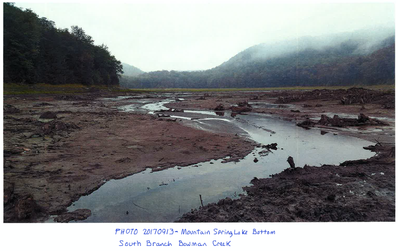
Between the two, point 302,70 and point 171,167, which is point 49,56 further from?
point 302,70

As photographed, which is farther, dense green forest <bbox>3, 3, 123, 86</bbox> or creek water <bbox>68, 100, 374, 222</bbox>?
dense green forest <bbox>3, 3, 123, 86</bbox>

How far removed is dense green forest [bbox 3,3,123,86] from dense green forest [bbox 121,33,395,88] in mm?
45466

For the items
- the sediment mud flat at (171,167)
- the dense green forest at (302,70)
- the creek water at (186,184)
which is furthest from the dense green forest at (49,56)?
the dense green forest at (302,70)

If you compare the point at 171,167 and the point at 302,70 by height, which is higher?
the point at 302,70

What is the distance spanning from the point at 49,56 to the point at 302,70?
308ft

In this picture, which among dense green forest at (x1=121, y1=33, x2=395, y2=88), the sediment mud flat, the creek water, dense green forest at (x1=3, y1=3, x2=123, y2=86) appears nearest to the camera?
the sediment mud flat

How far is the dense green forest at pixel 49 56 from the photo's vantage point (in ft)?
120

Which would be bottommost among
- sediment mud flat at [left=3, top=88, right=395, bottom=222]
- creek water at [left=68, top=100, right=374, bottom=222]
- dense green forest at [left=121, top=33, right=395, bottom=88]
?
creek water at [left=68, top=100, right=374, bottom=222]

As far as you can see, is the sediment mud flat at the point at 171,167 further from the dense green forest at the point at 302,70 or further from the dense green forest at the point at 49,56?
the dense green forest at the point at 302,70

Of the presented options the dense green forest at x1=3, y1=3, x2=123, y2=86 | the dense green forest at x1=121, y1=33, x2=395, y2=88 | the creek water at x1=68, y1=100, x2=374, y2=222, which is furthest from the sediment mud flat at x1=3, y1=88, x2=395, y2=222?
the dense green forest at x1=121, y1=33, x2=395, y2=88

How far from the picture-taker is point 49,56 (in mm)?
58281

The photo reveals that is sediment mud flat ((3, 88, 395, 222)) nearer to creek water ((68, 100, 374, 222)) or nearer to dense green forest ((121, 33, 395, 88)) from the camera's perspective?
creek water ((68, 100, 374, 222))

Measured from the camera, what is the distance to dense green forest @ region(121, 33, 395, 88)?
205 ft

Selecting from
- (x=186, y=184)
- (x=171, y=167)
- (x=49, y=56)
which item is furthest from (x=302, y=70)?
(x=186, y=184)
